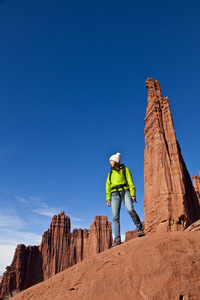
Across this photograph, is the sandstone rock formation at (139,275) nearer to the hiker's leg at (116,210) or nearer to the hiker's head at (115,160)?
the hiker's leg at (116,210)

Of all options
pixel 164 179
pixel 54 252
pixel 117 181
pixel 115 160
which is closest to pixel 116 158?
pixel 115 160

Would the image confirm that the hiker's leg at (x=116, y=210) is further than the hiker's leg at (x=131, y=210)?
Yes

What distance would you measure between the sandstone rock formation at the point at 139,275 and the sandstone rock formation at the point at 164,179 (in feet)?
44.4

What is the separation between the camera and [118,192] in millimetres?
6160

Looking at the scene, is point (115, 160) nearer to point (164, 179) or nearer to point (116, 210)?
point (116, 210)

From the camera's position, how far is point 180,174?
19078 millimetres

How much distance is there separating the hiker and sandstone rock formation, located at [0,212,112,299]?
192 ft

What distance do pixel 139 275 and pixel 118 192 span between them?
256cm

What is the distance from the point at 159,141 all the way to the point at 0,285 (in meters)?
53.9

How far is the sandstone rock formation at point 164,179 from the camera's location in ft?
57.8

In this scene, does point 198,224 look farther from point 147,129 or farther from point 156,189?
point 147,129

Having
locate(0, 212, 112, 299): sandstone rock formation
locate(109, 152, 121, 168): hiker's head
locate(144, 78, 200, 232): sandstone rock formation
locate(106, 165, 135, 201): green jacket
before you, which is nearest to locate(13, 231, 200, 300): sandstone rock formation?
locate(106, 165, 135, 201): green jacket

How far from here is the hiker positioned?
595 cm

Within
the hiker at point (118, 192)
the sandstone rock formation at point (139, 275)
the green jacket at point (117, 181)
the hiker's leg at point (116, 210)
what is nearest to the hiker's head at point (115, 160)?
the hiker at point (118, 192)
